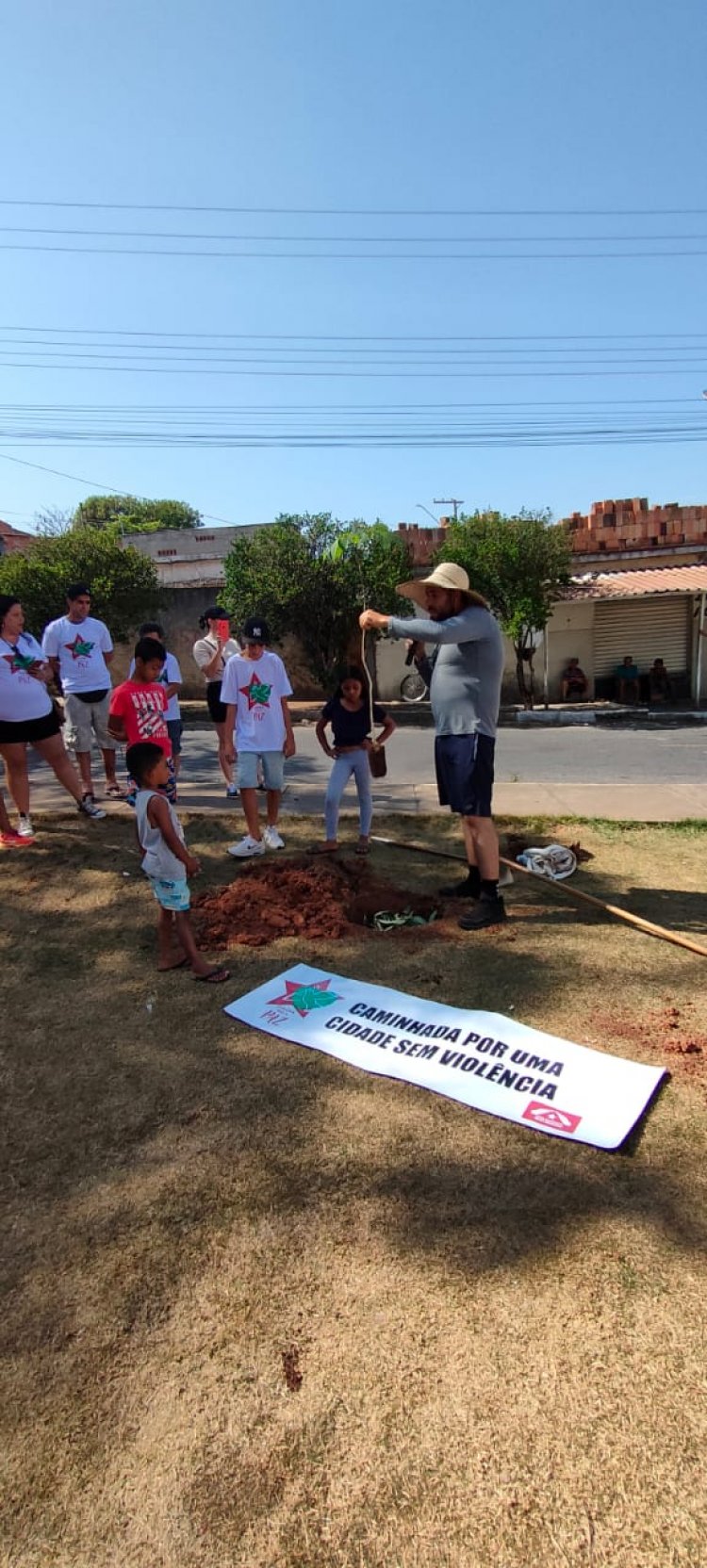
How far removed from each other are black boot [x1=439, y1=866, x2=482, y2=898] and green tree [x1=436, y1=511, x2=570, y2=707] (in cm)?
1286

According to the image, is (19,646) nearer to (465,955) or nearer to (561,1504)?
(465,955)

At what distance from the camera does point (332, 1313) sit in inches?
77.8

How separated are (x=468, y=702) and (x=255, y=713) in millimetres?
1783

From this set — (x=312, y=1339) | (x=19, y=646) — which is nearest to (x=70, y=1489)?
(x=312, y=1339)

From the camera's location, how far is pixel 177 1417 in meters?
1.74

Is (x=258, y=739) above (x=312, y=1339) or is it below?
above

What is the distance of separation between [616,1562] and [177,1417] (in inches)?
34.5

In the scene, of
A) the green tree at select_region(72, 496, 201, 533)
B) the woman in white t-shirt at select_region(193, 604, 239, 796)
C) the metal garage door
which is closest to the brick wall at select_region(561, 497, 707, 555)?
the metal garage door

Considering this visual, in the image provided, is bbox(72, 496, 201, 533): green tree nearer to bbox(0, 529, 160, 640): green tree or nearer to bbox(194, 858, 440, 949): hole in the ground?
bbox(0, 529, 160, 640): green tree

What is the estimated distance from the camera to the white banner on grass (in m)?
2.71

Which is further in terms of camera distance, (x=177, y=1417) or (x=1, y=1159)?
(x=1, y=1159)

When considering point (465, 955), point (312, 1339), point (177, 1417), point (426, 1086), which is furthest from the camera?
point (465, 955)

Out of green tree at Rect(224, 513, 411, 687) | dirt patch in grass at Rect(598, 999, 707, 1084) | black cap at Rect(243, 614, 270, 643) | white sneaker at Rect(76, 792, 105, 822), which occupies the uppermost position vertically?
green tree at Rect(224, 513, 411, 687)

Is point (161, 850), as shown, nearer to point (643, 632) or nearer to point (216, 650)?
point (216, 650)
